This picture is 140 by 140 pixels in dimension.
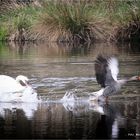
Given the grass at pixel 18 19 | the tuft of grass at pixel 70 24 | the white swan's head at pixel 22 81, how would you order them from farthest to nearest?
the grass at pixel 18 19 → the tuft of grass at pixel 70 24 → the white swan's head at pixel 22 81

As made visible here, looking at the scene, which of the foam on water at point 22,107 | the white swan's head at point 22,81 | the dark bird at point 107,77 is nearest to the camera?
the foam on water at point 22,107

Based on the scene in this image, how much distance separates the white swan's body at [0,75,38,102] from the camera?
13.6m

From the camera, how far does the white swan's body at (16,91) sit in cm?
1362

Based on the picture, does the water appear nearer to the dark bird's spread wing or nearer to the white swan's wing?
the dark bird's spread wing

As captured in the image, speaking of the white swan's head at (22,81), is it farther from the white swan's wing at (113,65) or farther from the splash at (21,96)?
the white swan's wing at (113,65)

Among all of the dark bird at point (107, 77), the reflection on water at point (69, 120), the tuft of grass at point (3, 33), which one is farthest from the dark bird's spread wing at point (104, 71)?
the tuft of grass at point (3, 33)

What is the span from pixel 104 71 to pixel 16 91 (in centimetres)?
196

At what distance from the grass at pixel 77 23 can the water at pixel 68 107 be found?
891 cm

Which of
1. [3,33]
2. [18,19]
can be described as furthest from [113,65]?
[3,33]

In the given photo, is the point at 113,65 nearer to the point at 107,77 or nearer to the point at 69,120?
the point at 107,77

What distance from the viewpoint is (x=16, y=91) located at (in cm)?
1422

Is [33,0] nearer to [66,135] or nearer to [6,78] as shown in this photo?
[6,78]

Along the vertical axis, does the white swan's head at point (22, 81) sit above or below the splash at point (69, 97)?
above

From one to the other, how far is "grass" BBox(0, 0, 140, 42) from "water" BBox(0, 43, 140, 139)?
8.91m
